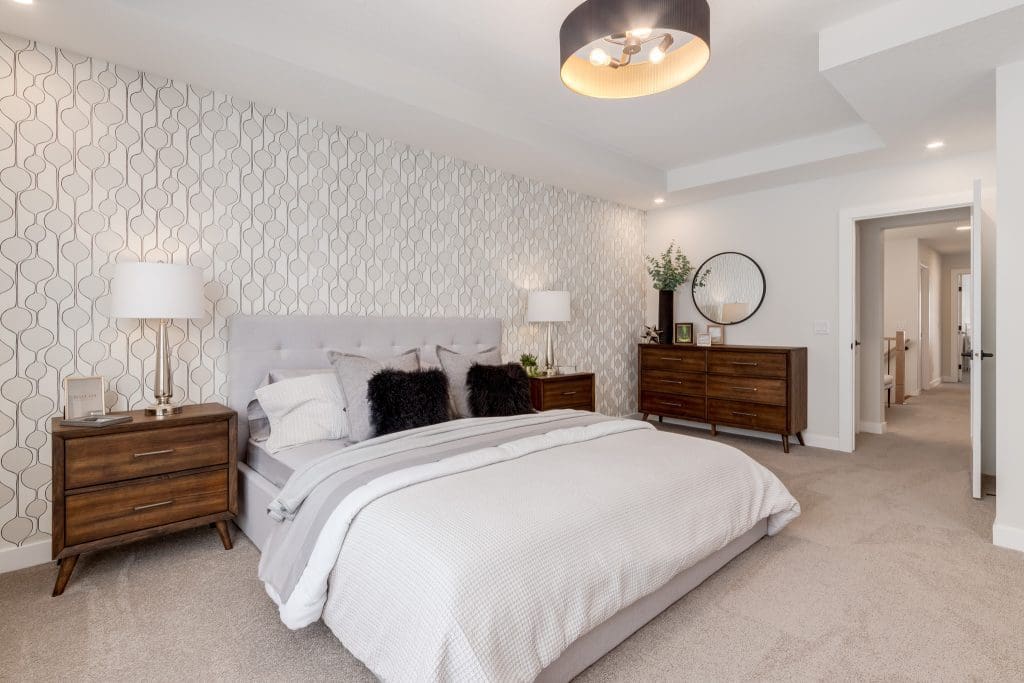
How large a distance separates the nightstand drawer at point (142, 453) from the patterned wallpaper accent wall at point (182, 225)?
47 cm

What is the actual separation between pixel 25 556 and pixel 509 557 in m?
2.49

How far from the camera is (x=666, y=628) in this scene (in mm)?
1931

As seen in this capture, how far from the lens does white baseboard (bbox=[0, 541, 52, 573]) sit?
7.79 feet

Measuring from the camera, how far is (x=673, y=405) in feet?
17.2

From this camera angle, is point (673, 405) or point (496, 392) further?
point (673, 405)

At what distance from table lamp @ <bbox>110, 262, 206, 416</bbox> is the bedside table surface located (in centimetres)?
8

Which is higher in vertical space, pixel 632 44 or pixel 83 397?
pixel 632 44

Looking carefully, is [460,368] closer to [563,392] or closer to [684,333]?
[563,392]

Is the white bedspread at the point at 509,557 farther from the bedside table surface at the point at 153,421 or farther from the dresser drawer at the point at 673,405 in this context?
the dresser drawer at the point at 673,405

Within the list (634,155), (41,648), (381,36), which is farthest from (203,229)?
(634,155)

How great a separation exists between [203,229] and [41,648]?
2008 millimetres

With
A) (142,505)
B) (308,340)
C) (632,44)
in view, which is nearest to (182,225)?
(308,340)

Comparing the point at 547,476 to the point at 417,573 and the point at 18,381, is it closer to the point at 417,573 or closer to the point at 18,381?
the point at 417,573

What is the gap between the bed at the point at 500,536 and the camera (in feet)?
4.49
